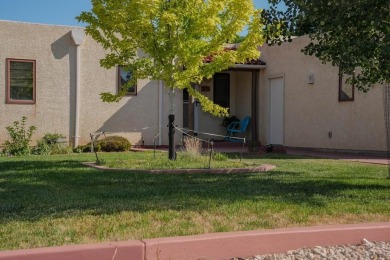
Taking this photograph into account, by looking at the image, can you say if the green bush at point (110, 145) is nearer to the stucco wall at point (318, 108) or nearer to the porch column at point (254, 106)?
the porch column at point (254, 106)

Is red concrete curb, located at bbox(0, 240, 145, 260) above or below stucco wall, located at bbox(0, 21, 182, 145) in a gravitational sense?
below

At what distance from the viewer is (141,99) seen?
16484 millimetres

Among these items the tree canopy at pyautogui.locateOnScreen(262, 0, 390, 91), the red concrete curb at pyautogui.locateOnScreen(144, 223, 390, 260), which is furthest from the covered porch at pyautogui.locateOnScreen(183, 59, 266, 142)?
the red concrete curb at pyautogui.locateOnScreen(144, 223, 390, 260)

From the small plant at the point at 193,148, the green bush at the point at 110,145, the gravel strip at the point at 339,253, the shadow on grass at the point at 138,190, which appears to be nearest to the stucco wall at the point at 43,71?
the green bush at the point at 110,145

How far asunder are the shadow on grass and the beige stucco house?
5.84 metres

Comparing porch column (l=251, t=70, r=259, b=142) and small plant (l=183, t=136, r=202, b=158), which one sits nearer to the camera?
small plant (l=183, t=136, r=202, b=158)

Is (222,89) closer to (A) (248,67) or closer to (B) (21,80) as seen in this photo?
(A) (248,67)

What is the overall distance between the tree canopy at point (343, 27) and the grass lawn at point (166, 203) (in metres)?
1.78

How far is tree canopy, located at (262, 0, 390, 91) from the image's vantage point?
6.43 meters

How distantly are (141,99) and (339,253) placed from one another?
12311mm

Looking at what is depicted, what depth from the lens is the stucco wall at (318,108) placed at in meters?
13.9

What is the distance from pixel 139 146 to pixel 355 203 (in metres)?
10.7

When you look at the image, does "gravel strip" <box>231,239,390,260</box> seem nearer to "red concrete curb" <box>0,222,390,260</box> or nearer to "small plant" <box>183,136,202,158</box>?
"red concrete curb" <box>0,222,390,260</box>

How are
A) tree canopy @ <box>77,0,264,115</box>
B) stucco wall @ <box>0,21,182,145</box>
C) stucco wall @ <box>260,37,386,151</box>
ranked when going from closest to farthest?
tree canopy @ <box>77,0,264,115</box>
stucco wall @ <box>260,37,386,151</box>
stucco wall @ <box>0,21,182,145</box>
